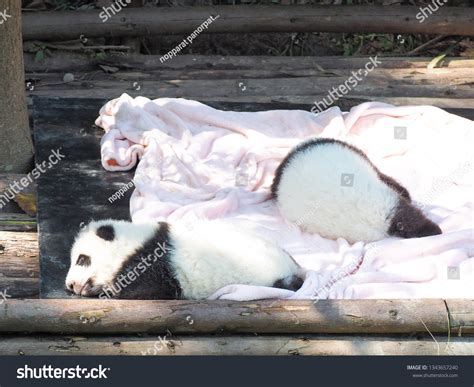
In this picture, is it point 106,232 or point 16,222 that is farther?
point 16,222

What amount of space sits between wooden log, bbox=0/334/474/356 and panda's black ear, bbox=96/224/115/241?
A: 604 millimetres

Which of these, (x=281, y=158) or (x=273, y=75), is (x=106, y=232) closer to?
(x=281, y=158)

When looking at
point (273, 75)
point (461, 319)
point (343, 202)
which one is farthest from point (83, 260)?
point (273, 75)

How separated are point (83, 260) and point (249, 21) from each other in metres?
5.11

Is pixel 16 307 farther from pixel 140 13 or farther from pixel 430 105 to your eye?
pixel 140 13

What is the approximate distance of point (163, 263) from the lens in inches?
214

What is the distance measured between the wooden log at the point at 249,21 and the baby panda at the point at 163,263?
186 inches

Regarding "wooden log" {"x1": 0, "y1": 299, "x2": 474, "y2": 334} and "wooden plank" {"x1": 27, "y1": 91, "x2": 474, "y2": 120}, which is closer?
"wooden log" {"x1": 0, "y1": 299, "x2": 474, "y2": 334}

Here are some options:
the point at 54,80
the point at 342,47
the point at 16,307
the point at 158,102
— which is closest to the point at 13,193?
the point at 158,102

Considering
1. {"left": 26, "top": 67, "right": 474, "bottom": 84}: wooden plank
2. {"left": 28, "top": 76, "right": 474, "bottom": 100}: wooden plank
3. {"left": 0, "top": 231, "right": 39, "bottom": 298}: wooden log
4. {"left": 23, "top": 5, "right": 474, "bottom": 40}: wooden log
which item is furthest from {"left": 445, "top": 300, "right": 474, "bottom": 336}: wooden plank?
{"left": 23, "top": 5, "right": 474, "bottom": 40}: wooden log

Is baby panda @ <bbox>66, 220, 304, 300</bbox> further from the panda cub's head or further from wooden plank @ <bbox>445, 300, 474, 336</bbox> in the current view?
wooden plank @ <bbox>445, 300, 474, 336</bbox>

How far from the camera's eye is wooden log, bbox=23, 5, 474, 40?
9.94 m

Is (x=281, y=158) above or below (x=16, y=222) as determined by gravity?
above

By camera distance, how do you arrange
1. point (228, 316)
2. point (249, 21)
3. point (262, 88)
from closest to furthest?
point (228, 316) < point (262, 88) < point (249, 21)
